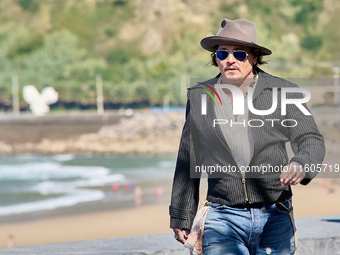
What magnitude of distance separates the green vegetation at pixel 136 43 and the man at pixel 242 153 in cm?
7735

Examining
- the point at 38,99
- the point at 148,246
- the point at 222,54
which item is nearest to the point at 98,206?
the point at 148,246

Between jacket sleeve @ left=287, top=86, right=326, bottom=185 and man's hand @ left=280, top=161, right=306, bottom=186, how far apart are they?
0.10 m

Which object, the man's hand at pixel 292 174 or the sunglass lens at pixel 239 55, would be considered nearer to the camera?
the man's hand at pixel 292 174

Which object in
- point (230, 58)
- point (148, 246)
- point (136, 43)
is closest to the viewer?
point (230, 58)

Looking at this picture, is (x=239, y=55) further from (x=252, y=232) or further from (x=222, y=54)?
(x=252, y=232)

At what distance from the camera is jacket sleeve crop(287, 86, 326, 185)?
2793 millimetres

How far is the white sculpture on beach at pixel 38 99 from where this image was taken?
253ft

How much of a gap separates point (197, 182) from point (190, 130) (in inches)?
10.5

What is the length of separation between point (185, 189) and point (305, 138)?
2.15 ft

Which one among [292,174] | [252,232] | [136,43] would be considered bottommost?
[252,232]

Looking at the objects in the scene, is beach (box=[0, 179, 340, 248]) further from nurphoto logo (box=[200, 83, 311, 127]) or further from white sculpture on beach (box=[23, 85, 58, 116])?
white sculpture on beach (box=[23, 85, 58, 116])

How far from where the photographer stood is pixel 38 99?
7800 cm

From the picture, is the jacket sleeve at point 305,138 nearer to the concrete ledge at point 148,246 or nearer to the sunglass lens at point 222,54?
the sunglass lens at point 222,54

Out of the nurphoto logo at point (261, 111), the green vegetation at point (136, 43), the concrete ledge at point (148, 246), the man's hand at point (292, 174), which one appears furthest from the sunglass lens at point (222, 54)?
the green vegetation at point (136, 43)
